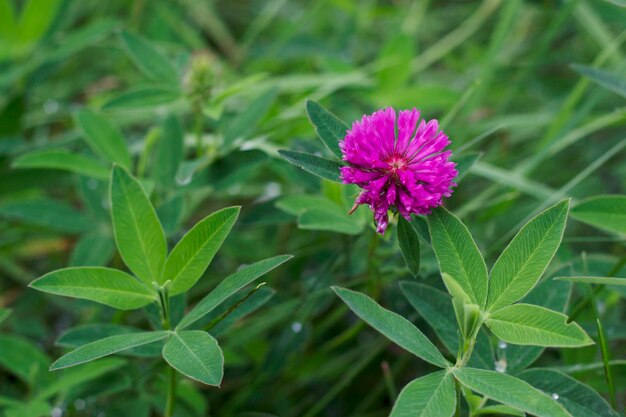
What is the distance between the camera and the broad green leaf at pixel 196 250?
77cm

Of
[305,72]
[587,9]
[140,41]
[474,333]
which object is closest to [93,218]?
[140,41]

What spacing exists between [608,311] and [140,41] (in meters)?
0.77

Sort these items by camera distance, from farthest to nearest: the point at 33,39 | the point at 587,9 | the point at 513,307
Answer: the point at 587,9, the point at 33,39, the point at 513,307

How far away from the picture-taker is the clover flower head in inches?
28.3

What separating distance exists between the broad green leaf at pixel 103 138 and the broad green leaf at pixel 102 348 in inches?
16.0

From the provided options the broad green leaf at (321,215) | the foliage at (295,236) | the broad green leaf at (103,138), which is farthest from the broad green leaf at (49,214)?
the broad green leaf at (321,215)

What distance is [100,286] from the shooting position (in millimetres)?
802

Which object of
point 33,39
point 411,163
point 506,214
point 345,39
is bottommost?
point 506,214

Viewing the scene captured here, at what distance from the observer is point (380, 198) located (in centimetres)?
73

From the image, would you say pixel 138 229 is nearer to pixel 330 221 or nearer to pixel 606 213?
pixel 330 221

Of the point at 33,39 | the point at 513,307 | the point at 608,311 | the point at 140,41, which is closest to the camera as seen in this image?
the point at 513,307

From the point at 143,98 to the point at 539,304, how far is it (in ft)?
1.98

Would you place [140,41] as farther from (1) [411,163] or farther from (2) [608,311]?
(2) [608,311]

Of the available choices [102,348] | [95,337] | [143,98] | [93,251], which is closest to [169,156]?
[143,98]
